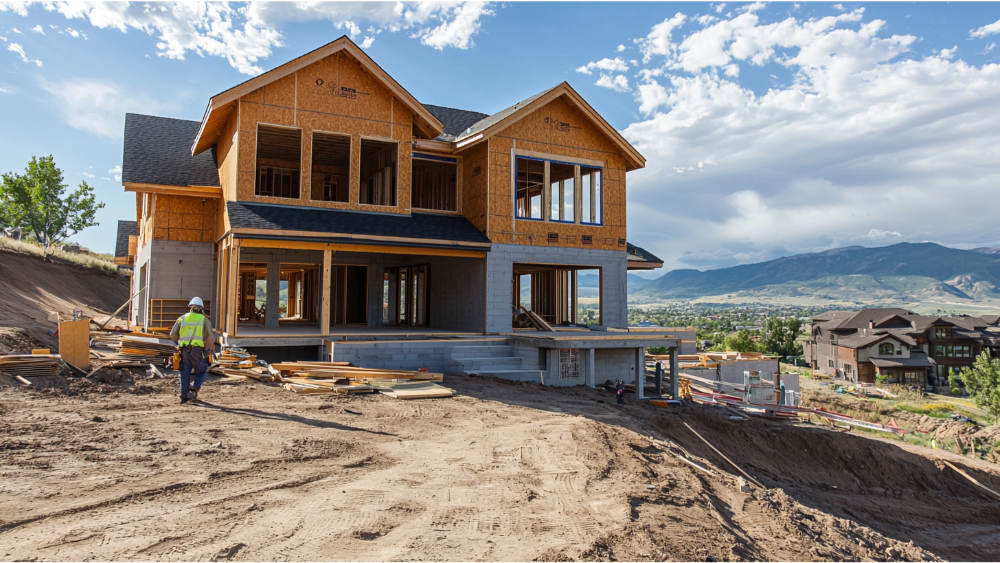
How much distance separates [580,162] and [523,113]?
2696 mm

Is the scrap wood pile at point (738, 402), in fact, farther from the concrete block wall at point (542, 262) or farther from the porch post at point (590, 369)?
the porch post at point (590, 369)

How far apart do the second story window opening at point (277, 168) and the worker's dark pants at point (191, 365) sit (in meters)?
10.5

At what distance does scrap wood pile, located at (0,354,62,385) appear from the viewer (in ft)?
34.9

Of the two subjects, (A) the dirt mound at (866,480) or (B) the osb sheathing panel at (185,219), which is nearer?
(A) the dirt mound at (866,480)

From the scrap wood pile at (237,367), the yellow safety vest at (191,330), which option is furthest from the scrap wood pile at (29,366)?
the yellow safety vest at (191,330)

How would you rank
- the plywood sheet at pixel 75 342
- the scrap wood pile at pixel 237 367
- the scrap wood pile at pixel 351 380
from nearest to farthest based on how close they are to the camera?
the plywood sheet at pixel 75 342 < the scrap wood pile at pixel 351 380 < the scrap wood pile at pixel 237 367

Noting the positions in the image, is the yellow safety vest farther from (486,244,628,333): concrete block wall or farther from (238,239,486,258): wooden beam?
(486,244,628,333): concrete block wall

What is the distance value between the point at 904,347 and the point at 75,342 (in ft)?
205

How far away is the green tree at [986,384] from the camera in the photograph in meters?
35.8

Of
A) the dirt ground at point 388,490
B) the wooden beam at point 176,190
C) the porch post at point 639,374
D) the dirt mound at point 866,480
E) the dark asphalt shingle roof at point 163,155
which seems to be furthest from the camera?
the dark asphalt shingle roof at point 163,155

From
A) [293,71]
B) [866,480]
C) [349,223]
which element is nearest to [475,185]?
[349,223]

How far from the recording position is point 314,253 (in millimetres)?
19719

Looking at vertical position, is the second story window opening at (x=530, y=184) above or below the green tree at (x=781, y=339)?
above

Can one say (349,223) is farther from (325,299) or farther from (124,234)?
(124,234)
